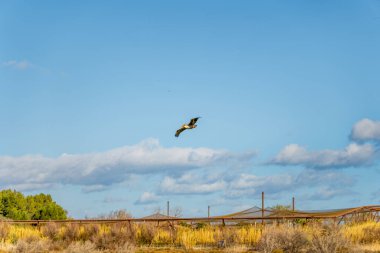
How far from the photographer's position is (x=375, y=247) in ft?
86.2

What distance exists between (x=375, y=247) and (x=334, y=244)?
101 inches

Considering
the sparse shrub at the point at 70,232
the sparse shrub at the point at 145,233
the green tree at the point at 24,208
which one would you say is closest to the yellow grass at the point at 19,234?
the sparse shrub at the point at 70,232

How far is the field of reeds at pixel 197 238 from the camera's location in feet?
87.1

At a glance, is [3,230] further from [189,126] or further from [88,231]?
[189,126]

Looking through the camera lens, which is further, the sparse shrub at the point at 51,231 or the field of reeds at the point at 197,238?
the sparse shrub at the point at 51,231

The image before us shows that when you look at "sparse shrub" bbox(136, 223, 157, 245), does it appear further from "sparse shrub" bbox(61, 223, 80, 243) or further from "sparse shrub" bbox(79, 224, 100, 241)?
"sparse shrub" bbox(61, 223, 80, 243)

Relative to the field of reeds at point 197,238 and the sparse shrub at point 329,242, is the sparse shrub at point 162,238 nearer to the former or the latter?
the field of reeds at point 197,238

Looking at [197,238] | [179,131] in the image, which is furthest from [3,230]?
[179,131]

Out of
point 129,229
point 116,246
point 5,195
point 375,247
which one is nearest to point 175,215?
point 129,229

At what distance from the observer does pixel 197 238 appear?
30.9m

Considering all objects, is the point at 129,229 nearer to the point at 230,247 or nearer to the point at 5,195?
the point at 230,247

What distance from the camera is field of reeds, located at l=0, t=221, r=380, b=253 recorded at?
1045 inches

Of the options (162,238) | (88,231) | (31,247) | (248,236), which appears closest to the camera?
(248,236)

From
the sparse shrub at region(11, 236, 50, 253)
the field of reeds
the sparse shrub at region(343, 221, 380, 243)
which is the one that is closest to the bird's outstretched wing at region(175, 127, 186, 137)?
the field of reeds
